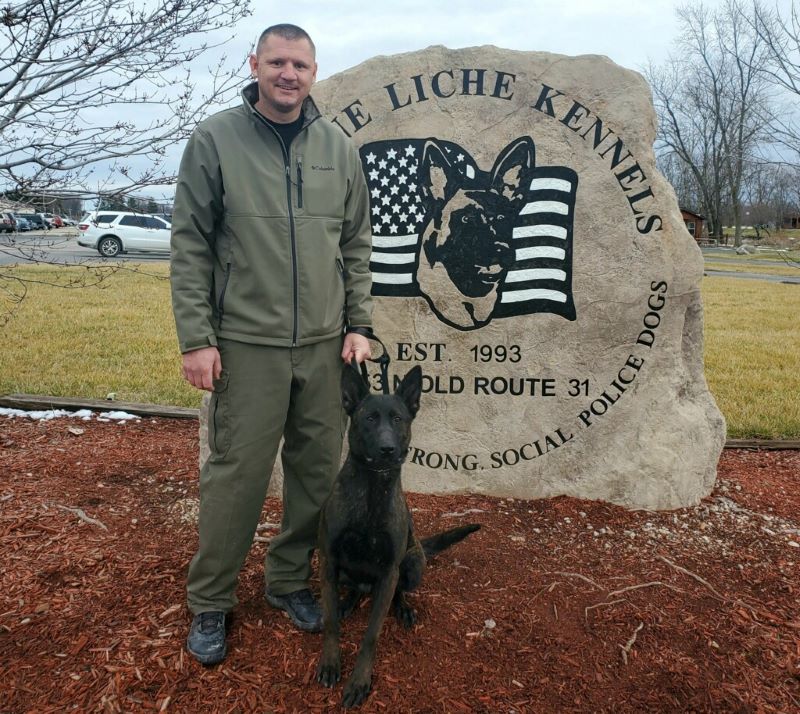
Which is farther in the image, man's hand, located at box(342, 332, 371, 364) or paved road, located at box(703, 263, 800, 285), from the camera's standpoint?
paved road, located at box(703, 263, 800, 285)

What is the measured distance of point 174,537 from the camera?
3.85 metres

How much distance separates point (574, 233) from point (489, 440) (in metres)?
1.42

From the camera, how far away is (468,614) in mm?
3145

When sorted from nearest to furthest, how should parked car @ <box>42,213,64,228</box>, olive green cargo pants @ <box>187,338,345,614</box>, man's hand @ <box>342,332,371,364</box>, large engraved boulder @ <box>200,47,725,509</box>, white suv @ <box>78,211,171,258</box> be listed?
olive green cargo pants @ <box>187,338,345,614</box>
man's hand @ <box>342,332,371,364</box>
large engraved boulder @ <box>200,47,725,509</box>
parked car @ <box>42,213,64,228</box>
white suv @ <box>78,211,171,258</box>

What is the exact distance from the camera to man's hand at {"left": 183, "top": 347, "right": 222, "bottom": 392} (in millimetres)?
2699

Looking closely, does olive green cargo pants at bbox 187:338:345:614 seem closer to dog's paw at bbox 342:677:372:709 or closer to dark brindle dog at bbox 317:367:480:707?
dark brindle dog at bbox 317:367:480:707

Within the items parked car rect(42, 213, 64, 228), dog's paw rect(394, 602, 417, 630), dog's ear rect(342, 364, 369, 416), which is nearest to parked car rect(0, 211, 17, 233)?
parked car rect(42, 213, 64, 228)

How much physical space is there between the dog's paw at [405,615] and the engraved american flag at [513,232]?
6.64 feet

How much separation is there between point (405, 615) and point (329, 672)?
0.48m

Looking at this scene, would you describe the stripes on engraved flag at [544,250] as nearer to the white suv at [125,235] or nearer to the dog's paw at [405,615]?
the dog's paw at [405,615]

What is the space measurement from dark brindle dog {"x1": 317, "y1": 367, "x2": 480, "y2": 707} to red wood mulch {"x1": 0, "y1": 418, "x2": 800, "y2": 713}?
0.71 feet

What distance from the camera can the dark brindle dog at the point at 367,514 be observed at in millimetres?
2725

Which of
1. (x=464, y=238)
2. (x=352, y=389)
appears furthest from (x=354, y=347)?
(x=464, y=238)

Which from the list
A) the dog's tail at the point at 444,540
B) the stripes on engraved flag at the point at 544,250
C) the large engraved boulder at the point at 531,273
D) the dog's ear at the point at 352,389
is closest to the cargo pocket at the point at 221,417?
the dog's ear at the point at 352,389
